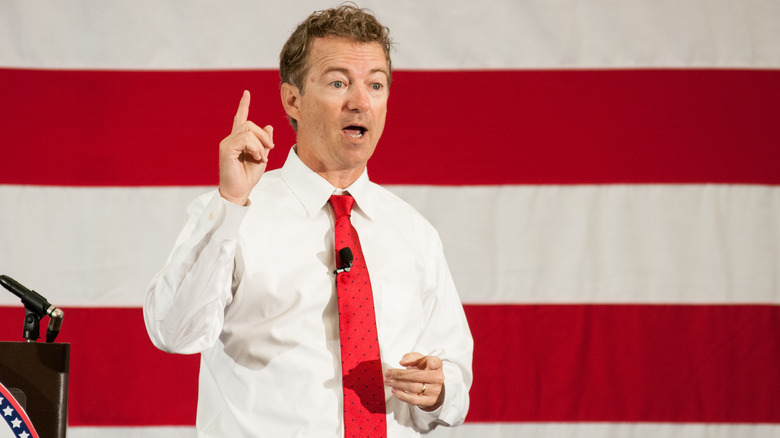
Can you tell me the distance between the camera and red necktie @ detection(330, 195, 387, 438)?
1280 mm

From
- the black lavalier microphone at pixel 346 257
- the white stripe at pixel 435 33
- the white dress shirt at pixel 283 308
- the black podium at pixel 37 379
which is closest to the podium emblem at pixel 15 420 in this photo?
the black podium at pixel 37 379

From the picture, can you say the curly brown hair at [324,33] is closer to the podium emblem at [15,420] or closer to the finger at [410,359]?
the finger at [410,359]

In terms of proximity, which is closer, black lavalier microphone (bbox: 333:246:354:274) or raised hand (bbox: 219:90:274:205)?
raised hand (bbox: 219:90:274:205)

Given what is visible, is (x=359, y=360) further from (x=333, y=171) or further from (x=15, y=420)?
(x=15, y=420)

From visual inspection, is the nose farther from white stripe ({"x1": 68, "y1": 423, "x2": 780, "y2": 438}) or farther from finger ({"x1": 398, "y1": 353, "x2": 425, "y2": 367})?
white stripe ({"x1": 68, "y1": 423, "x2": 780, "y2": 438})

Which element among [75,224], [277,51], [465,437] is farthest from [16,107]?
[465,437]

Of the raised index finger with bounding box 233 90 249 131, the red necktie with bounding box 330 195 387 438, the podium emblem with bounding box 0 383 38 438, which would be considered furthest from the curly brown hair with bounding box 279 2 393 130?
the podium emblem with bounding box 0 383 38 438

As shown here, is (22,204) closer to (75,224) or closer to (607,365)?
(75,224)

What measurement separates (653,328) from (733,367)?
0.24m

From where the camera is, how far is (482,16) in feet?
6.53

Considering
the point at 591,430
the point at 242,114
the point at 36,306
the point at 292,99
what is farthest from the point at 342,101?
the point at 591,430

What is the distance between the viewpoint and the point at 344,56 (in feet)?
4.54

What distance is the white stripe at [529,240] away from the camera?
1.91m

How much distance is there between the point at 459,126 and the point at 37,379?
4.16ft
